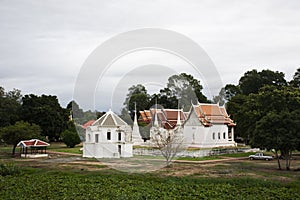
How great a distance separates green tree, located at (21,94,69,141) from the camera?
46062 mm

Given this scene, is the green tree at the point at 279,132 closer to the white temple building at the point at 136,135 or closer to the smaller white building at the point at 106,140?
the smaller white building at the point at 106,140

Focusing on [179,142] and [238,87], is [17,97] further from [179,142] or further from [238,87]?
[238,87]

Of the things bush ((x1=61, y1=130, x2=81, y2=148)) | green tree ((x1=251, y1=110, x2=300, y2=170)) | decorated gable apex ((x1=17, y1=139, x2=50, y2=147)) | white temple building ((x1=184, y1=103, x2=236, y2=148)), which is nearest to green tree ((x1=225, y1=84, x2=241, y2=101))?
white temple building ((x1=184, y1=103, x2=236, y2=148))

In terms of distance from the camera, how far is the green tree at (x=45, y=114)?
46.1 m

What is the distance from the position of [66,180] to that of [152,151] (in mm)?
15692

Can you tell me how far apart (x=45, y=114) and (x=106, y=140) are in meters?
16.4

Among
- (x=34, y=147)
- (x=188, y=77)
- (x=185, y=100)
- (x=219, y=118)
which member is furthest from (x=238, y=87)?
(x=34, y=147)

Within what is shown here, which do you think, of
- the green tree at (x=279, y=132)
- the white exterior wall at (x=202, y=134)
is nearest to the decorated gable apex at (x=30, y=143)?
the white exterior wall at (x=202, y=134)

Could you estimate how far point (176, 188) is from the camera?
17.2 m

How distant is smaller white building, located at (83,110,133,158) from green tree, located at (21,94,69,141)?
1452 cm

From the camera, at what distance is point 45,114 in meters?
46.4

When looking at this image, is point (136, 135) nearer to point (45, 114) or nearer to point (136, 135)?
point (136, 135)

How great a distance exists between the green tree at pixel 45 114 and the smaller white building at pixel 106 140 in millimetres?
14522

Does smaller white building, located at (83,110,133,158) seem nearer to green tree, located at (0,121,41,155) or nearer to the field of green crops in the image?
green tree, located at (0,121,41,155)
